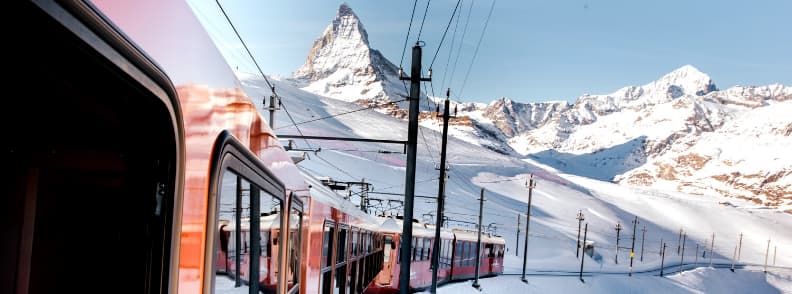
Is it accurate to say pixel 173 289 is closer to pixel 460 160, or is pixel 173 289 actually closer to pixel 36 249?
pixel 36 249

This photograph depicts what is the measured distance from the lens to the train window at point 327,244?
715 cm

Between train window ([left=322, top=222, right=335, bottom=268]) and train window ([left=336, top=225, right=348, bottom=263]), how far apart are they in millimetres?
618

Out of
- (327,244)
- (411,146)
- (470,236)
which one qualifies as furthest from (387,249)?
(327,244)

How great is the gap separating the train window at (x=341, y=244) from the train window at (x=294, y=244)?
341 cm

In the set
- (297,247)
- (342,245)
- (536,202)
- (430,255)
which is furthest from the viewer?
(536,202)

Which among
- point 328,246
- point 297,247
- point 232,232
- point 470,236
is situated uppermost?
point 232,232

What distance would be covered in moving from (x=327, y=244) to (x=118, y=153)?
19.0 ft

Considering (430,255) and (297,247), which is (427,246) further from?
(297,247)

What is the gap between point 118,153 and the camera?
175cm

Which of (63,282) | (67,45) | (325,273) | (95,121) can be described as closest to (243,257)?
(63,282)

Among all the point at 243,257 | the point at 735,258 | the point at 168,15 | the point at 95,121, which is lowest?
the point at 735,258

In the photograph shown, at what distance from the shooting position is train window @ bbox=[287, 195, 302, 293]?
14.8ft

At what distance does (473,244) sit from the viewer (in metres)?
32.3

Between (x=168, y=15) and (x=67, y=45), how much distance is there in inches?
20.7
